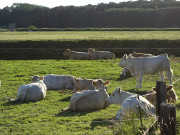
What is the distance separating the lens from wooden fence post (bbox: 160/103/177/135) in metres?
5.64

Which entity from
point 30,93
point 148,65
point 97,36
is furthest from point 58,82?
point 97,36

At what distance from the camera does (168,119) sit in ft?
18.6

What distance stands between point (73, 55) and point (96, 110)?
1792 centimetres

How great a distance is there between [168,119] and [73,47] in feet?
91.2

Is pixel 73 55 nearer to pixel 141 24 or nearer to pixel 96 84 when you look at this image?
pixel 96 84

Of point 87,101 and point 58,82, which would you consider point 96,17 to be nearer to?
point 58,82

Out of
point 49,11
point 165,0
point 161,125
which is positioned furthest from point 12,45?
point 165,0

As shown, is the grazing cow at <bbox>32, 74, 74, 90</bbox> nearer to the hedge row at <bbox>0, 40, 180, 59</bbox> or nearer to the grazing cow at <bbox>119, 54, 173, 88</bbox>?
the grazing cow at <bbox>119, 54, 173, 88</bbox>

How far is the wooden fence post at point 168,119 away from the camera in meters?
5.64

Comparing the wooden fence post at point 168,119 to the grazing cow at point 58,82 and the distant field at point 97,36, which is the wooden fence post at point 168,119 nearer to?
the grazing cow at point 58,82

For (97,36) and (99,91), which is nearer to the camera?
(99,91)

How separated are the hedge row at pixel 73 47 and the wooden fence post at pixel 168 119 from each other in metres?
24.3

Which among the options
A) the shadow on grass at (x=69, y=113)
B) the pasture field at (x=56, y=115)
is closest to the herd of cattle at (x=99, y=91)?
the shadow on grass at (x=69, y=113)

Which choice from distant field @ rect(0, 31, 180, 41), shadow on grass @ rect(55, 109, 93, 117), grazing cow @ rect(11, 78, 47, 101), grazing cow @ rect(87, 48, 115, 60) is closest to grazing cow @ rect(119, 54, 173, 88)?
grazing cow @ rect(11, 78, 47, 101)
